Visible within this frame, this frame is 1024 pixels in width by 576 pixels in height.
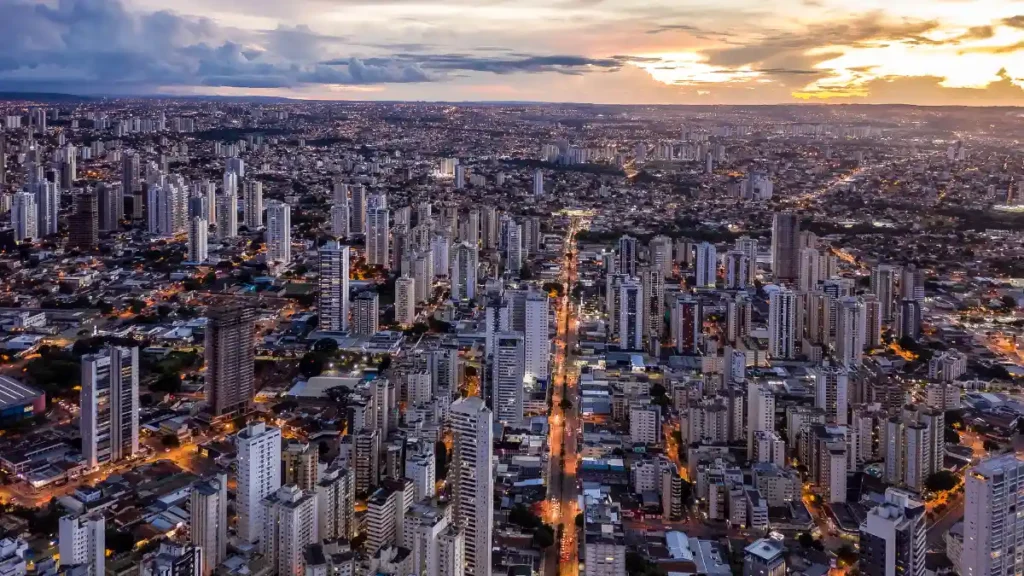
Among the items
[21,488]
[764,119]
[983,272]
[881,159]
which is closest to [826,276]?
[983,272]

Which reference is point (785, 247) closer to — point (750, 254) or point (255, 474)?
point (750, 254)

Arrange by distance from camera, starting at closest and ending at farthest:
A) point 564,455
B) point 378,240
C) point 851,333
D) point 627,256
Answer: point 564,455 < point 851,333 < point 627,256 < point 378,240

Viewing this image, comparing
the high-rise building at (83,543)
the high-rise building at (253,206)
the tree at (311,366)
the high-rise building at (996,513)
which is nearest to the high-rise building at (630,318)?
the tree at (311,366)

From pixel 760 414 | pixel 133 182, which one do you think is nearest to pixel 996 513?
pixel 760 414

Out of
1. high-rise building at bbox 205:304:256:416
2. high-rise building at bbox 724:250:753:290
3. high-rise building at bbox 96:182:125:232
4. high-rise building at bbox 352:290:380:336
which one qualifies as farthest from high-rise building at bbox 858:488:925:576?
high-rise building at bbox 96:182:125:232

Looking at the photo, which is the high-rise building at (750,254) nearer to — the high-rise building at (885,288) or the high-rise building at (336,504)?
the high-rise building at (885,288)

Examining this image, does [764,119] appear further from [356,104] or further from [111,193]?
[356,104]
